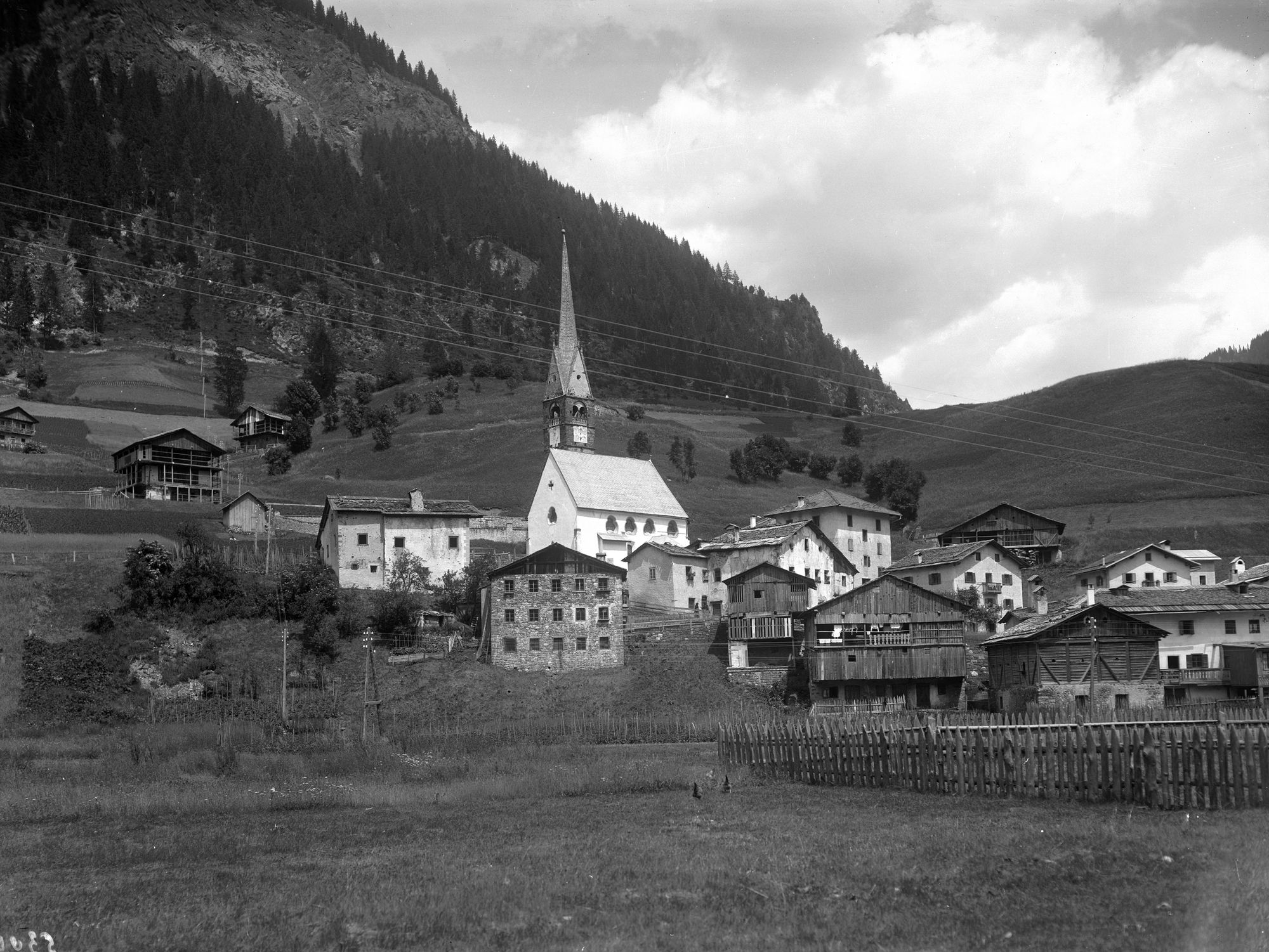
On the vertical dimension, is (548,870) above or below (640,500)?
below

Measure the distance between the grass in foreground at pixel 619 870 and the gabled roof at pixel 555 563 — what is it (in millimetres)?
34482

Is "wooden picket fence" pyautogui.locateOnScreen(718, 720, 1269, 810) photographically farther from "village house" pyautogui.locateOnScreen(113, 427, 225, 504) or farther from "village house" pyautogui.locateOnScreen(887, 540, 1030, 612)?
"village house" pyautogui.locateOnScreen(113, 427, 225, 504)

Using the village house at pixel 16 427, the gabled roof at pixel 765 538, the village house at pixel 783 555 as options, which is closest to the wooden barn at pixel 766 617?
the village house at pixel 783 555

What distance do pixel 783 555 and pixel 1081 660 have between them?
23715 mm

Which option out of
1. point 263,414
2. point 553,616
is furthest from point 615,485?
point 263,414

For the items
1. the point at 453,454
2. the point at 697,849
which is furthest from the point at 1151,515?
the point at 697,849

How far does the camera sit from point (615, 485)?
9581 cm

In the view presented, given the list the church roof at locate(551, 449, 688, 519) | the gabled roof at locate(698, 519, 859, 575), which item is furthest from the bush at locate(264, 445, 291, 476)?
the gabled roof at locate(698, 519, 859, 575)

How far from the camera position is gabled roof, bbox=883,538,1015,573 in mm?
82000

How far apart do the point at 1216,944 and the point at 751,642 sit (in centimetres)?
5279

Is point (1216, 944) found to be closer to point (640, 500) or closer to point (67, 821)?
point (67, 821)

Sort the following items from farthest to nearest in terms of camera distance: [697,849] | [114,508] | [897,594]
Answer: [114,508] < [897,594] < [697,849]

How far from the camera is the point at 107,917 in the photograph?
647 inches

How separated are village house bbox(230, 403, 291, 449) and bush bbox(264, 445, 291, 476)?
20.8ft
